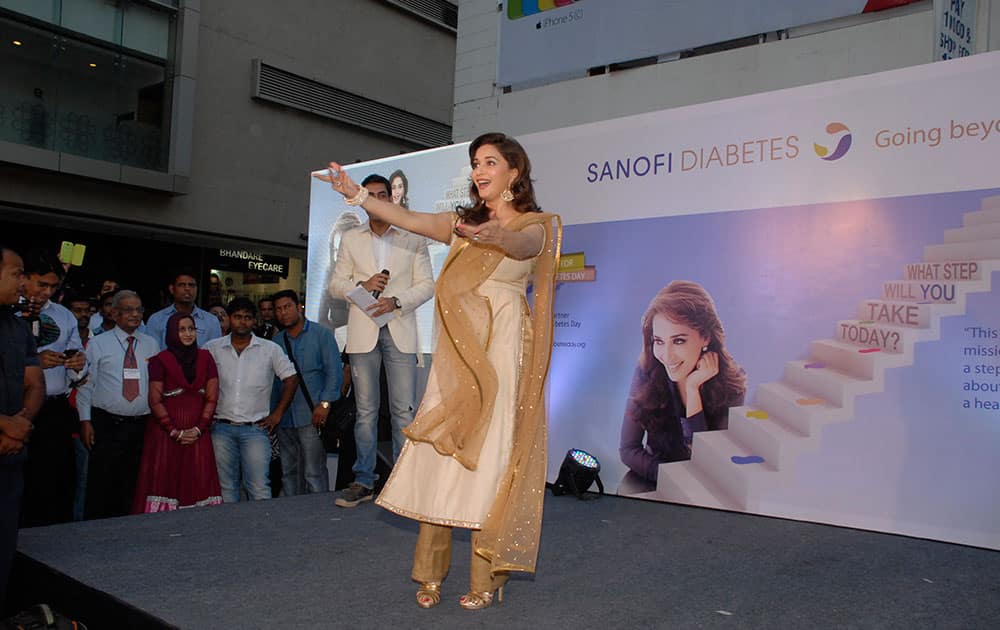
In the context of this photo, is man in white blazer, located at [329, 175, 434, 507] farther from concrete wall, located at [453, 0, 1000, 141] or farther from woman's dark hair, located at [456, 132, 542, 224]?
concrete wall, located at [453, 0, 1000, 141]

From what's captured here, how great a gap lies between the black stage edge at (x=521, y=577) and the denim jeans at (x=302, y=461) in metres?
0.70

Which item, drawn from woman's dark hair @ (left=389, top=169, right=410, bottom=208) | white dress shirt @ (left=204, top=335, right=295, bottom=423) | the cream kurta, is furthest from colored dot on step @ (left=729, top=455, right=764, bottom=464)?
woman's dark hair @ (left=389, top=169, right=410, bottom=208)

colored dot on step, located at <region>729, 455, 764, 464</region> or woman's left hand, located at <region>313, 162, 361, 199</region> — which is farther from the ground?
woman's left hand, located at <region>313, 162, 361, 199</region>

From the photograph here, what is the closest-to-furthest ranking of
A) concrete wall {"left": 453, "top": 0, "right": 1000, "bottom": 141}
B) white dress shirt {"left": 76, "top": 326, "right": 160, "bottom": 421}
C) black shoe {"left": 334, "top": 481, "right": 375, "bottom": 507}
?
black shoe {"left": 334, "top": 481, "right": 375, "bottom": 507} → white dress shirt {"left": 76, "top": 326, "right": 160, "bottom": 421} → concrete wall {"left": 453, "top": 0, "right": 1000, "bottom": 141}

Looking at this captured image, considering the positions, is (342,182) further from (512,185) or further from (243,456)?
(243,456)

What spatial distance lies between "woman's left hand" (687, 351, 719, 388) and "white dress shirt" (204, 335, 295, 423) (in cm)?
234

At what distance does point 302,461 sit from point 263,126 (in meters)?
9.26

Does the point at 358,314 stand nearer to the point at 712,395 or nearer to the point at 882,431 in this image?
the point at 712,395

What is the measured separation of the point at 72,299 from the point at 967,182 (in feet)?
20.4

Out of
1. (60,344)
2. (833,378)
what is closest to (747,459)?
(833,378)

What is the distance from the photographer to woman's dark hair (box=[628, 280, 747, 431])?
4.75 meters

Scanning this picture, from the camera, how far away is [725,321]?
479cm

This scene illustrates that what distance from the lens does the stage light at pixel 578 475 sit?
16.3 ft

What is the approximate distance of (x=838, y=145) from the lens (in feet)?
14.5
